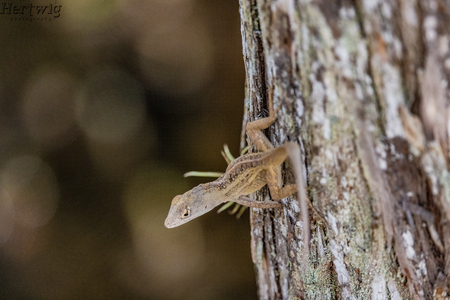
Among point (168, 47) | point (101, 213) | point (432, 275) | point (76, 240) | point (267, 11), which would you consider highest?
point (168, 47)

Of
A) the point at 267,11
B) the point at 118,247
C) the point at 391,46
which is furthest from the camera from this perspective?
the point at 118,247

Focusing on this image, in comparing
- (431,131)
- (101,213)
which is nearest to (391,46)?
(431,131)

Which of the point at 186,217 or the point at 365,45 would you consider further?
the point at 186,217

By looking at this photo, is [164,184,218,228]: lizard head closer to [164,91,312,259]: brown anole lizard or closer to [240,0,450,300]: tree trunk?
[164,91,312,259]: brown anole lizard

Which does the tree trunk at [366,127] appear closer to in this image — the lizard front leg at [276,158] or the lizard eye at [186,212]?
the lizard front leg at [276,158]

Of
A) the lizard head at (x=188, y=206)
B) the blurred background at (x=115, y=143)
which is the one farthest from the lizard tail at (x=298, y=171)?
the blurred background at (x=115, y=143)

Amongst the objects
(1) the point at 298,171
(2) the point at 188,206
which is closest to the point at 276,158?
(1) the point at 298,171

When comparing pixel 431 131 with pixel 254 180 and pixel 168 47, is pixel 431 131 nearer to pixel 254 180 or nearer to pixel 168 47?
pixel 254 180
